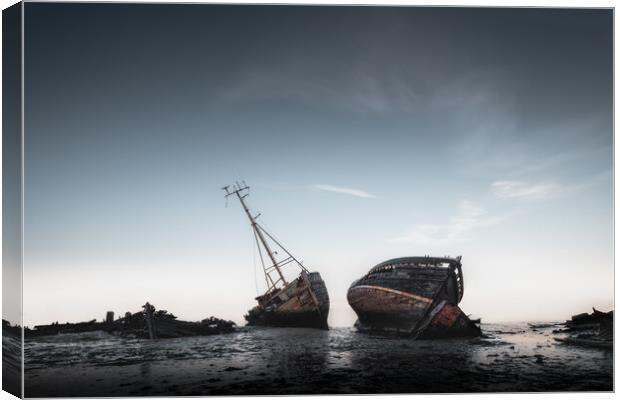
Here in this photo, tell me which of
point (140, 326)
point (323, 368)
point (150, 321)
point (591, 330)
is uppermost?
point (150, 321)

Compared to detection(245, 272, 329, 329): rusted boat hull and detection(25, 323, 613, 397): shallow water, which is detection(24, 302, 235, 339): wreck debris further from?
detection(245, 272, 329, 329): rusted boat hull

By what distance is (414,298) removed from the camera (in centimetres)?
1742

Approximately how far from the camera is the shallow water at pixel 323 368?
11.6m

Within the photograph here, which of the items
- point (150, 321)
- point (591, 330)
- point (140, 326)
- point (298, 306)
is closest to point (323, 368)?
point (150, 321)

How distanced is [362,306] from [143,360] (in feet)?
27.0

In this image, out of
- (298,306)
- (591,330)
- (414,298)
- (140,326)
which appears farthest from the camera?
(298,306)

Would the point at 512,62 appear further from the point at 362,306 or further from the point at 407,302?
the point at 362,306

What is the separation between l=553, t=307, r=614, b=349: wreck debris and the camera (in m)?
13.1

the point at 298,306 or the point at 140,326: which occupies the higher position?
the point at 298,306

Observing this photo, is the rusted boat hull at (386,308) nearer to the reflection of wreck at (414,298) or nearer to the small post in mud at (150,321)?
the reflection of wreck at (414,298)

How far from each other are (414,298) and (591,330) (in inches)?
200

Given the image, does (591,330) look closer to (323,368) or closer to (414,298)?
(414,298)

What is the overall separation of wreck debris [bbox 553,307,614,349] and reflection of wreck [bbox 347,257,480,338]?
8.24 ft

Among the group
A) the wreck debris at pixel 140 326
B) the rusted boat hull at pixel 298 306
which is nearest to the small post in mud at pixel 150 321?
the wreck debris at pixel 140 326
